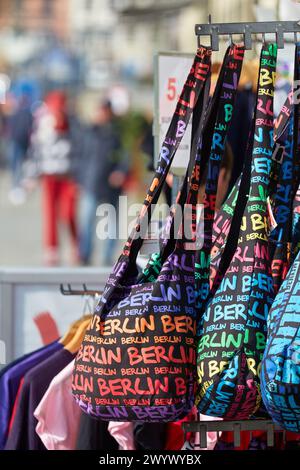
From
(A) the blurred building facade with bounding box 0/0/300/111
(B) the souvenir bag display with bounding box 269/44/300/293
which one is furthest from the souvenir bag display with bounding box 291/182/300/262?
(A) the blurred building facade with bounding box 0/0/300/111

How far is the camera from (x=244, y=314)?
8.83 ft

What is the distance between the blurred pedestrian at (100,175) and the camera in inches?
523

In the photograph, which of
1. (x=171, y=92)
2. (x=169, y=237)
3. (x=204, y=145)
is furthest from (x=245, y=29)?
(x=171, y=92)

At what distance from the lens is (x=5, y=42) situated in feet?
238

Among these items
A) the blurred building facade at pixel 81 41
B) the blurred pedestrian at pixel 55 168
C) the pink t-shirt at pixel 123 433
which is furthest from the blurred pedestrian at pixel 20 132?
the blurred building facade at pixel 81 41

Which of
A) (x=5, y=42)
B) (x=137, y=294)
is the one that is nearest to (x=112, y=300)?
(x=137, y=294)

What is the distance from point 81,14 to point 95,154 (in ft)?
245

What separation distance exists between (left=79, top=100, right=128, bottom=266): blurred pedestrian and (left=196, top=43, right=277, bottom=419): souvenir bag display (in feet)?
33.1

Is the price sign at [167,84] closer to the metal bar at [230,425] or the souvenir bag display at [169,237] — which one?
the souvenir bag display at [169,237]

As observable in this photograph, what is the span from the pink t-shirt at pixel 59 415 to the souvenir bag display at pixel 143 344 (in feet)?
2.21

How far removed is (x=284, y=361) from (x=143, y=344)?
425 mm

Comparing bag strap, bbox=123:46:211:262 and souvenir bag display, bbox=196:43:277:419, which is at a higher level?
bag strap, bbox=123:46:211:262

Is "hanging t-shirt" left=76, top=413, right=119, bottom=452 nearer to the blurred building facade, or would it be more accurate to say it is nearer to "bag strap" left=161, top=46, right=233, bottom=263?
"bag strap" left=161, top=46, right=233, bottom=263

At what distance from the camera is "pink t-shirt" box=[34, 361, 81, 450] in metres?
3.56
